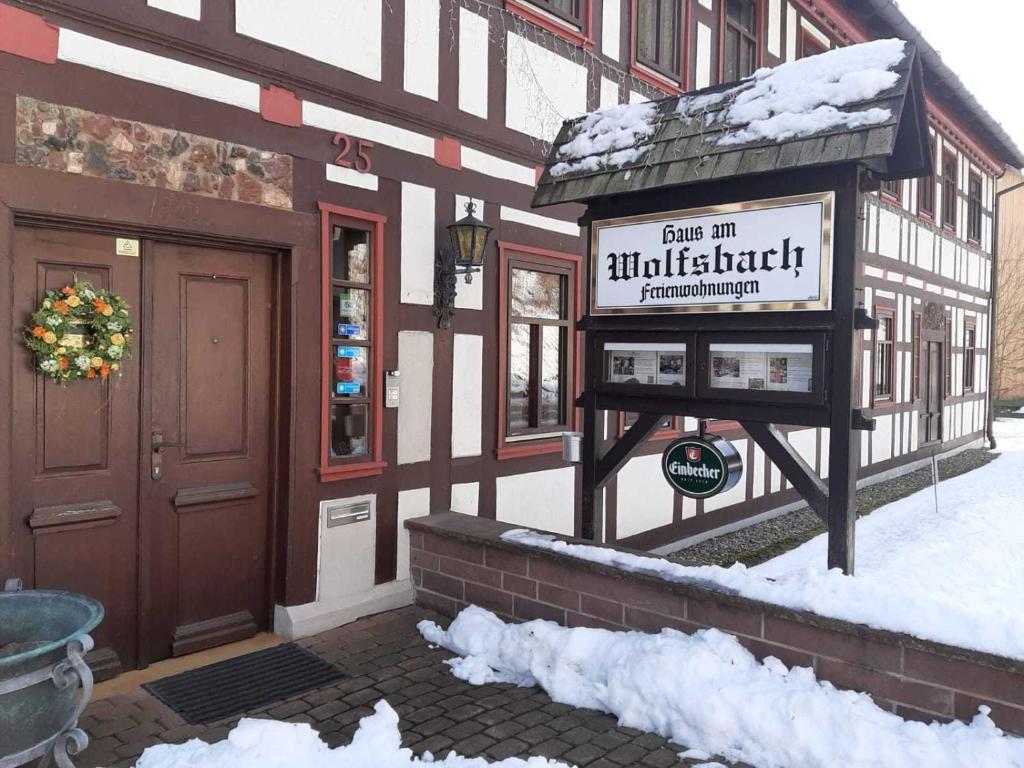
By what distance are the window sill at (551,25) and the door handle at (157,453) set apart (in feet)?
12.5

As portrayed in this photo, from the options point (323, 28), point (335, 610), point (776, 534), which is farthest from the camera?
point (776, 534)

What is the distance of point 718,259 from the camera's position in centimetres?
404

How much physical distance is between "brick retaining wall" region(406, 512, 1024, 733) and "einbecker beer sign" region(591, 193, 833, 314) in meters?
1.42

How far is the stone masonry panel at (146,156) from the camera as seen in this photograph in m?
3.54

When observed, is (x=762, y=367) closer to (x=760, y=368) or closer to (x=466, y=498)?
(x=760, y=368)

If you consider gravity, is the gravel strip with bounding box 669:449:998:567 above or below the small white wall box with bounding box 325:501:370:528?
below

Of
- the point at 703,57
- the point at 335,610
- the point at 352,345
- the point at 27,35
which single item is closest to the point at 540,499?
the point at 335,610

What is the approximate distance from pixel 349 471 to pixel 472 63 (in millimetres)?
2948

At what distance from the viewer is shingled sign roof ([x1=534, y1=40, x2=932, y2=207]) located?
3533 millimetres

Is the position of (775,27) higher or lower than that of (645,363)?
higher

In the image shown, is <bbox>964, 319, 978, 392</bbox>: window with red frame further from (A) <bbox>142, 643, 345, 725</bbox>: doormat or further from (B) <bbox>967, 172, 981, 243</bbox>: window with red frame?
(A) <bbox>142, 643, 345, 725</bbox>: doormat

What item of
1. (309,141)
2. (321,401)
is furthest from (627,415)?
(309,141)

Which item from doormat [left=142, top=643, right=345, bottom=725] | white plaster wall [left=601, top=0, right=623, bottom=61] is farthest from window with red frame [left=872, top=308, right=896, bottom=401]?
doormat [left=142, top=643, right=345, bottom=725]

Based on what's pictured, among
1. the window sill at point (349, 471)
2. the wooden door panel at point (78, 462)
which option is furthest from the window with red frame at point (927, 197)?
the wooden door panel at point (78, 462)
